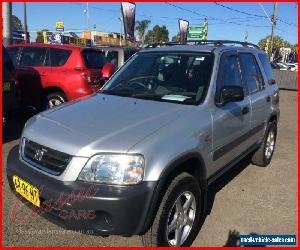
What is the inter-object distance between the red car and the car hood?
421cm

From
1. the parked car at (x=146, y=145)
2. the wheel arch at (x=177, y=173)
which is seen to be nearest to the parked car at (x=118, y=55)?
the parked car at (x=146, y=145)

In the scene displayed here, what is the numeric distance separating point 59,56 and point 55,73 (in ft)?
1.51

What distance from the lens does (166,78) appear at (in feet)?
14.3

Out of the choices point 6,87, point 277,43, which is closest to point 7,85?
point 6,87

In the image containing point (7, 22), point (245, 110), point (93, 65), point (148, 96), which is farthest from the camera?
point (7, 22)

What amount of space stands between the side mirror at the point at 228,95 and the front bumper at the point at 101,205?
4.85 feet

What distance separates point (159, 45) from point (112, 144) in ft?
8.99

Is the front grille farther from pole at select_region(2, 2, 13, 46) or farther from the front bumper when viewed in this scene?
pole at select_region(2, 2, 13, 46)

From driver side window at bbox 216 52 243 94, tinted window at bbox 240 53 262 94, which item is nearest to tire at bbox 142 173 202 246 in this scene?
driver side window at bbox 216 52 243 94

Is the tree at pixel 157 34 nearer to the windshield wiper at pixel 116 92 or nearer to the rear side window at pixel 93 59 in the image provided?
the rear side window at pixel 93 59

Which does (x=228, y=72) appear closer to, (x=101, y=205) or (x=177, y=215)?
(x=177, y=215)

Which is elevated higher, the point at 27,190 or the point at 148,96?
the point at 148,96

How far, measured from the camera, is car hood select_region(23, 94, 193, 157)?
3014 mm

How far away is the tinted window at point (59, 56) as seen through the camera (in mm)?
8522
